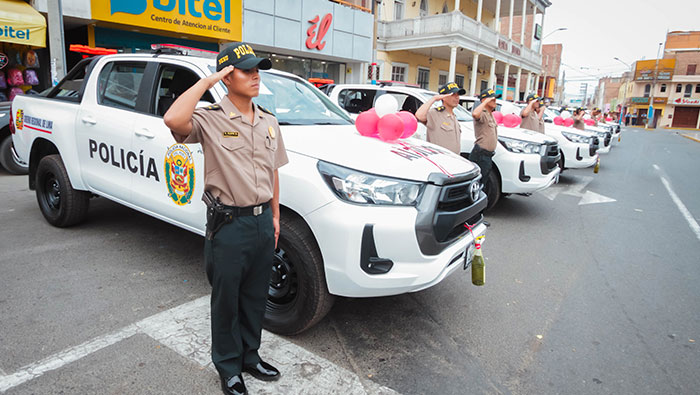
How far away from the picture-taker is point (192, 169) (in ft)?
11.0

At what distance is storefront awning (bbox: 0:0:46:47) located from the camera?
9.26 meters

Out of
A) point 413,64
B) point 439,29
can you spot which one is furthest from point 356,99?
point 413,64

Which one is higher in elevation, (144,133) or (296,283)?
(144,133)

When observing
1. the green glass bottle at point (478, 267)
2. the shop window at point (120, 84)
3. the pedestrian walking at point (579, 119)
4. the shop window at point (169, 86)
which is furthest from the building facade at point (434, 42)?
the green glass bottle at point (478, 267)

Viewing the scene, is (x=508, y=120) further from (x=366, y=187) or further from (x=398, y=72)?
(x=398, y=72)

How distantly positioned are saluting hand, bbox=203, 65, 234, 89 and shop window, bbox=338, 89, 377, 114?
18.2 ft

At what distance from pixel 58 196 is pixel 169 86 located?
219cm

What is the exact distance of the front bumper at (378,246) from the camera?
2.62 m

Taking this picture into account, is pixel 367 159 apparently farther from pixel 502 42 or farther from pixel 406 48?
pixel 502 42

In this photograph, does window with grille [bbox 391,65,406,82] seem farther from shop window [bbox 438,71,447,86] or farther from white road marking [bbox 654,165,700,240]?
white road marking [bbox 654,165,700,240]

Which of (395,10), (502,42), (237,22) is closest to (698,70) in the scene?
(502,42)

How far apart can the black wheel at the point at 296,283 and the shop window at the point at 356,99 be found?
4.99m

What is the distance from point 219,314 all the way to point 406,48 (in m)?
21.8

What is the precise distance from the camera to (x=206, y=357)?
9.18ft
